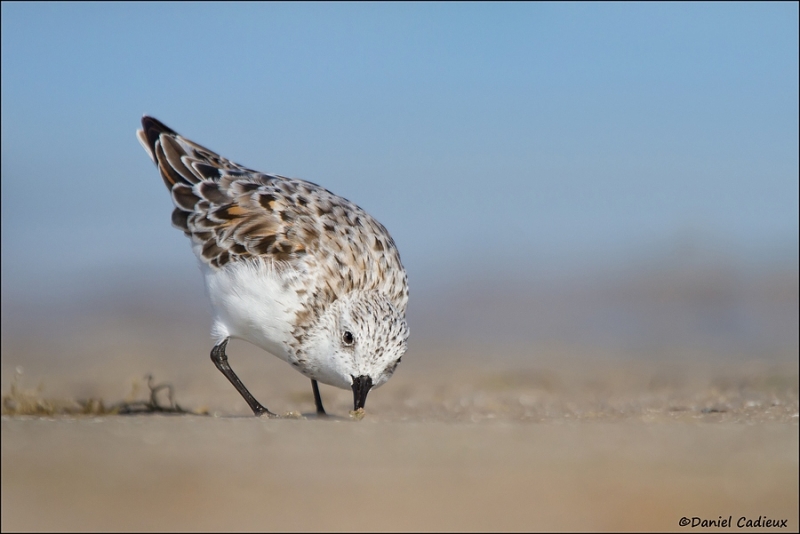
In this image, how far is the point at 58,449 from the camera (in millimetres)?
4820

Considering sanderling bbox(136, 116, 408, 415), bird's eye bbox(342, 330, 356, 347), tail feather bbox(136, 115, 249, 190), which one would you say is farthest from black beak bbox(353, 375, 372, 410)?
tail feather bbox(136, 115, 249, 190)

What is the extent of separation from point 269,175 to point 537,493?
16.5ft

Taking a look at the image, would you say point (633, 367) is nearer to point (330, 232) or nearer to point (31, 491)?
point (330, 232)

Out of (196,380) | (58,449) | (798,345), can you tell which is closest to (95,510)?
(58,449)

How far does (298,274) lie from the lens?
24.2 feet

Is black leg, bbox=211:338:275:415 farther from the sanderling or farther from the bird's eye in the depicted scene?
the bird's eye

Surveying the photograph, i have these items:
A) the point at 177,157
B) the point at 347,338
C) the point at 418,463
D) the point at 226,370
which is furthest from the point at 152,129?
the point at 418,463

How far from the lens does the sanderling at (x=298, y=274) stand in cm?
691

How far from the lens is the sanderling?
22.7 feet

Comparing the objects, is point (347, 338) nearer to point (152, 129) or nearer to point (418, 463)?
point (418, 463)

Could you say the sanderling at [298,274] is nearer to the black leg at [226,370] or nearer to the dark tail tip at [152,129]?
the black leg at [226,370]

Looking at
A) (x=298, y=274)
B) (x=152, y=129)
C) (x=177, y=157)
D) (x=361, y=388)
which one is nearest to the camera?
(x=361, y=388)

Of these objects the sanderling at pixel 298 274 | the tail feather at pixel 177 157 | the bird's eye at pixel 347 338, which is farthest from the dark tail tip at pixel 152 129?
the bird's eye at pixel 347 338

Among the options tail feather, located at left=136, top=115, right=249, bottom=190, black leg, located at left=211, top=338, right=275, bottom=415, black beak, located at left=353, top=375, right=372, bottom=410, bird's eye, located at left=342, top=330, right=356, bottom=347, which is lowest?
black leg, located at left=211, top=338, right=275, bottom=415
